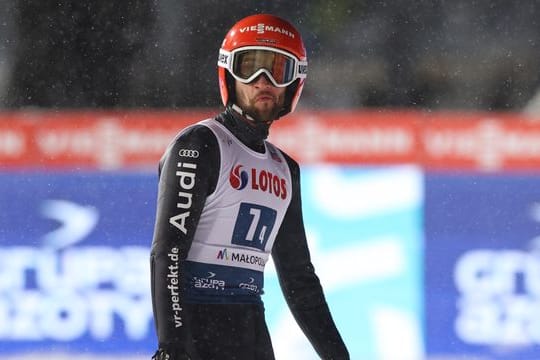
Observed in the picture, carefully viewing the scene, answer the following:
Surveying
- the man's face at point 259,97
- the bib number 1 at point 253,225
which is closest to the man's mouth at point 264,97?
the man's face at point 259,97

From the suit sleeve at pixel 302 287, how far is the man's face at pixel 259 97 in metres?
0.23

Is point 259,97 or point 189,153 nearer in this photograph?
point 189,153

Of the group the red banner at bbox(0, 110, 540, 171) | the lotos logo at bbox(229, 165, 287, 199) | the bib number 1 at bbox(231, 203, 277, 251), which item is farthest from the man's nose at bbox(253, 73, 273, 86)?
the red banner at bbox(0, 110, 540, 171)

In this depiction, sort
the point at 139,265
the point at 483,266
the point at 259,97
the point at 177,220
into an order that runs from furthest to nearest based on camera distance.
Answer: the point at 139,265 < the point at 483,266 < the point at 259,97 < the point at 177,220

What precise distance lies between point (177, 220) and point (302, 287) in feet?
1.94

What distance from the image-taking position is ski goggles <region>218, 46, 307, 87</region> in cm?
320

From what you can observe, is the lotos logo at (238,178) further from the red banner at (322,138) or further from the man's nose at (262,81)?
the red banner at (322,138)

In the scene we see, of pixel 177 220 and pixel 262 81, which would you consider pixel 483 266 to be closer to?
pixel 262 81

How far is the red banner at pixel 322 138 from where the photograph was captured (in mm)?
6156

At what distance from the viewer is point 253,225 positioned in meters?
3.07

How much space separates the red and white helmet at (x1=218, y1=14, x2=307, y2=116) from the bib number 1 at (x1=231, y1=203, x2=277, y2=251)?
0.36m

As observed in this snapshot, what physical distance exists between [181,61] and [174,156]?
15.7 feet

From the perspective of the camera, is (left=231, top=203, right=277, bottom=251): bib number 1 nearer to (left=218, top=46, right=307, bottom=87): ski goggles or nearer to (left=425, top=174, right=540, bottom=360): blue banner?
Result: (left=218, top=46, right=307, bottom=87): ski goggles

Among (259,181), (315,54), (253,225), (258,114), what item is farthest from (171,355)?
(315,54)
